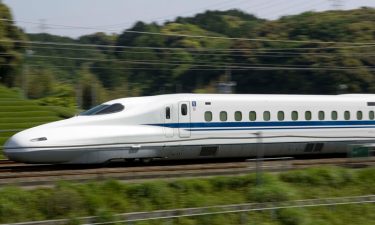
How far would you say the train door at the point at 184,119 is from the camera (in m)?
15.5

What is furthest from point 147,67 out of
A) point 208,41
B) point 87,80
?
point 87,80

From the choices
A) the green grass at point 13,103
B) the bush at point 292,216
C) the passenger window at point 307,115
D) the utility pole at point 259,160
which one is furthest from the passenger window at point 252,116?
the green grass at point 13,103

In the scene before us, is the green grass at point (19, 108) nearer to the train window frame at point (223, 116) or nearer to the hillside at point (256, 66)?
the hillside at point (256, 66)

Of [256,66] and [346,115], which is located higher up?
[346,115]

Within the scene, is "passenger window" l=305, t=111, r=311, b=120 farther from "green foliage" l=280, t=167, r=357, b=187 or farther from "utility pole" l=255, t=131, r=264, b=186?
"green foliage" l=280, t=167, r=357, b=187

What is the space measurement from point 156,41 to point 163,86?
22256mm

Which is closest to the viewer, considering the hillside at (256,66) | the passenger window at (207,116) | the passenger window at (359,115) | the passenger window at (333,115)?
the passenger window at (207,116)

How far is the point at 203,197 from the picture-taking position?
1167 centimetres

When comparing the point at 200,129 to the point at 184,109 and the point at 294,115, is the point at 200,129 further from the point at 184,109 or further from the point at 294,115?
the point at 294,115

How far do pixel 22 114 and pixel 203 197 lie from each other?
24.2m

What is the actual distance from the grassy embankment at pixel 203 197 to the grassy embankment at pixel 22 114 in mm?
20542

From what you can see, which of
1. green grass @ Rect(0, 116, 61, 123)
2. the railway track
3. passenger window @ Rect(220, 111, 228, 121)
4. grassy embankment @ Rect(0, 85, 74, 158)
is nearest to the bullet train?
passenger window @ Rect(220, 111, 228, 121)

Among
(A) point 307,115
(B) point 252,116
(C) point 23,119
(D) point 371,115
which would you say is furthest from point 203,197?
(C) point 23,119

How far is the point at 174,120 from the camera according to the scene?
15484mm
